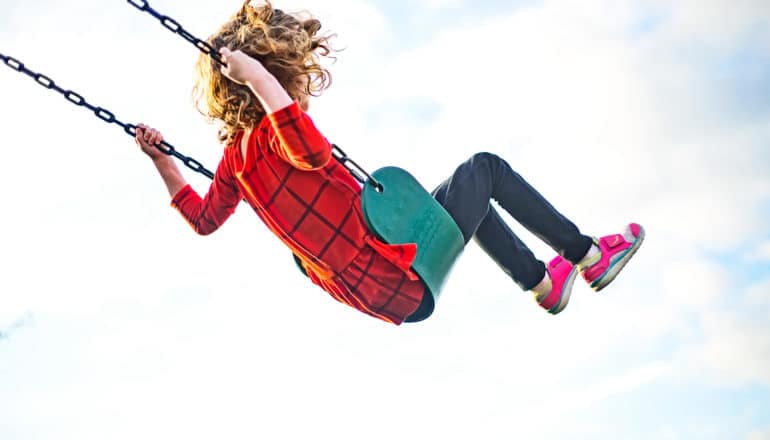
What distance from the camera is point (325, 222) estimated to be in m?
4.79

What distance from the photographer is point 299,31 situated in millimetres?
4703

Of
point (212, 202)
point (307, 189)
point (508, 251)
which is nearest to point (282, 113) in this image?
point (307, 189)

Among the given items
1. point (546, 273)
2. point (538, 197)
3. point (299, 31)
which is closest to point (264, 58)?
point (299, 31)

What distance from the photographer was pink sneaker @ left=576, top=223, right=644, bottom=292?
540cm

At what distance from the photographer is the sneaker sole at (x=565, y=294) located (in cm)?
553

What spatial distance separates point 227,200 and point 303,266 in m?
0.44

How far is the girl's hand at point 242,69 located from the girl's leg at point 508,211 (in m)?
1.14

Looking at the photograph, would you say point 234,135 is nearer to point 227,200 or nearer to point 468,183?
point 227,200

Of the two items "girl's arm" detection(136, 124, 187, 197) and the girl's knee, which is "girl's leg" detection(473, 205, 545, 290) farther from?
"girl's arm" detection(136, 124, 187, 197)

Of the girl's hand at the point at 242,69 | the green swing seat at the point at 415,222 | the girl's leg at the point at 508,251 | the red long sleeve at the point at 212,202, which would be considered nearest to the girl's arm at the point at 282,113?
the girl's hand at the point at 242,69

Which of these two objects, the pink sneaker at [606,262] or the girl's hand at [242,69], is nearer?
the girl's hand at [242,69]

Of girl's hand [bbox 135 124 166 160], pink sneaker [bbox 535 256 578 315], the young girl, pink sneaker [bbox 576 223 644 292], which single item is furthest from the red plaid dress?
pink sneaker [bbox 576 223 644 292]

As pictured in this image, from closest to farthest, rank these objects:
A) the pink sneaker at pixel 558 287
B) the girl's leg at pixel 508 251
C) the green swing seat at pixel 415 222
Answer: the green swing seat at pixel 415 222
the girl's leg at pixel 508 251
the pink sneaker at pixel 558 287

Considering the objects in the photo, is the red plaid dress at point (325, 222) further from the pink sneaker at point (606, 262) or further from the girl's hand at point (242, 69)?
the pink sneaker at point (606, 262)
